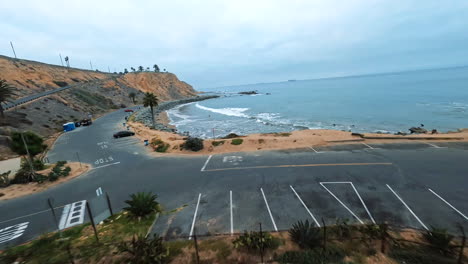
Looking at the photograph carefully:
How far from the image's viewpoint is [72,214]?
12648mm

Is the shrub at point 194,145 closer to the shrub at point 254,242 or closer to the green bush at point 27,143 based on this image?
the green bush at point 27,143

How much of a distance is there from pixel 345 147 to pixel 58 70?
13083 centimetres

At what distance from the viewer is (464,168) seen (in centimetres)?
1567

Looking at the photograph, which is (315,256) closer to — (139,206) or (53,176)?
(139,206)

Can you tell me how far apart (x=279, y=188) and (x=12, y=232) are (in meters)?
16.2

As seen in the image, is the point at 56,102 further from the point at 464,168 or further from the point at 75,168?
the point at 464,168

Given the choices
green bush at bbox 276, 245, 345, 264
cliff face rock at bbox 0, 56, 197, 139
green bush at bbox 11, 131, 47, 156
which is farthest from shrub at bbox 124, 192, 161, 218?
cliff face rock at bbox 0, 56, 197, 139

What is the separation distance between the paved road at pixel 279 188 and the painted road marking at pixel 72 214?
16.7 inches

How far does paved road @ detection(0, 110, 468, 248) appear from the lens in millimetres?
10789

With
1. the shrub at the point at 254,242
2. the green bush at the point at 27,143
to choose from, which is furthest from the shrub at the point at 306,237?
the green bush at the point at 27,143

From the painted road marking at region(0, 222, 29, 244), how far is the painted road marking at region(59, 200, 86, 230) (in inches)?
70.5

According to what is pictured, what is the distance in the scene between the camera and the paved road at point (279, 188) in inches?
425

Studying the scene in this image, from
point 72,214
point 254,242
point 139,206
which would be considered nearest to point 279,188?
point 254,242

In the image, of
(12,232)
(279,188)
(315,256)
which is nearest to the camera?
(315,256)
